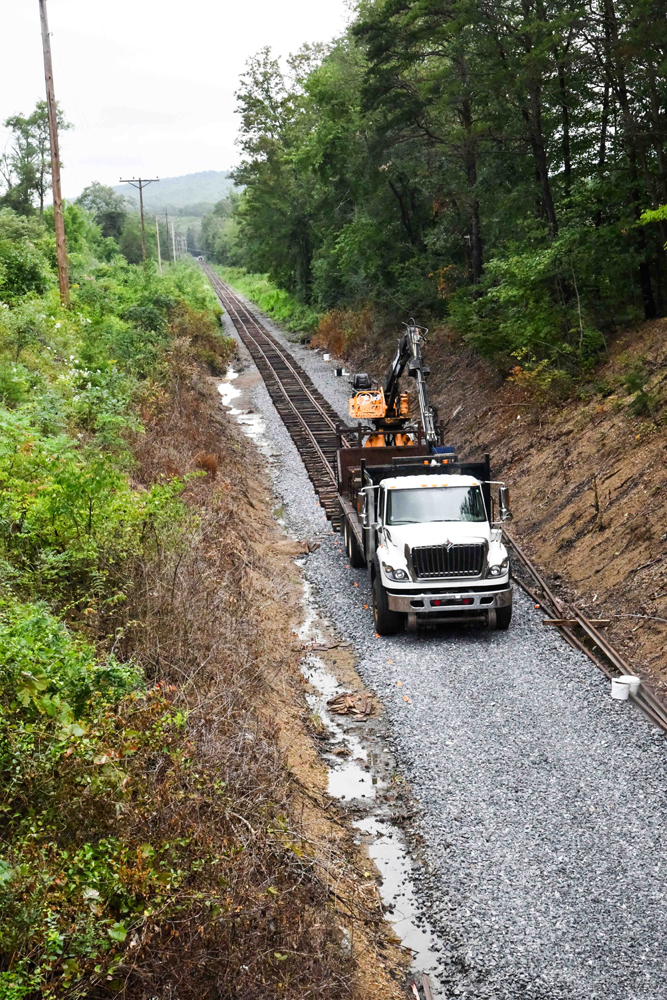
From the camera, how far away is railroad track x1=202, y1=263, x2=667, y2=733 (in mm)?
12016

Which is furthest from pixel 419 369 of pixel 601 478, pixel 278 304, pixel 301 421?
pixel 278 304

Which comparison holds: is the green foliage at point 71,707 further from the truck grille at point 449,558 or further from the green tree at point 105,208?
the green tree at point 105,208

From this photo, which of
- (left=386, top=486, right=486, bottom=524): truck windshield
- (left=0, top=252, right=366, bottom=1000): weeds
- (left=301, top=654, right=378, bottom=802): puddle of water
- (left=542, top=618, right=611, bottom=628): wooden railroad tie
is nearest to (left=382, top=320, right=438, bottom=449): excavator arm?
(left=386, top=486, right=486, bottom=524): truck windshield

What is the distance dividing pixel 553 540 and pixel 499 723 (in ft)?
22.2

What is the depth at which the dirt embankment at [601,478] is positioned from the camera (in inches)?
527

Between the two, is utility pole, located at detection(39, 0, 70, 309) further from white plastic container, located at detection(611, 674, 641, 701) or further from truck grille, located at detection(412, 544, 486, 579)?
white plastic container, located at detection(611, 674, 641, 701)

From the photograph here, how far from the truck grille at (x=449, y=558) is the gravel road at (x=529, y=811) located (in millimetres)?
1081

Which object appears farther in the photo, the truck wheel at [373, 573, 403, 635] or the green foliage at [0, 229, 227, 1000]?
the truck wheel at [373, 573, 403, 635]

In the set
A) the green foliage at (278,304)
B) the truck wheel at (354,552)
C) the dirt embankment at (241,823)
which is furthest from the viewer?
the green foliage at (278,304)

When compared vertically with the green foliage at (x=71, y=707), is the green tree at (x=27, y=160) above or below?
above

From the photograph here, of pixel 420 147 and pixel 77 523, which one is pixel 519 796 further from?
pixel 420 147

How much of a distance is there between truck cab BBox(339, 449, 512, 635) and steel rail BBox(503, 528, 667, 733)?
3.58ft

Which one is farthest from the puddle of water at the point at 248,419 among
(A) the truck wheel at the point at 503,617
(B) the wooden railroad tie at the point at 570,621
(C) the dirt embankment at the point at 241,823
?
(B) the wooden railroad tie at the point at 570,621

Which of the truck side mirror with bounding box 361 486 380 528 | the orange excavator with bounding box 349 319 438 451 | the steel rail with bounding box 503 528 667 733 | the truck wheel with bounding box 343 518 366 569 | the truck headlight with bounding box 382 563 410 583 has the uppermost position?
the orange excavator with bounding box 349 319 438 451
